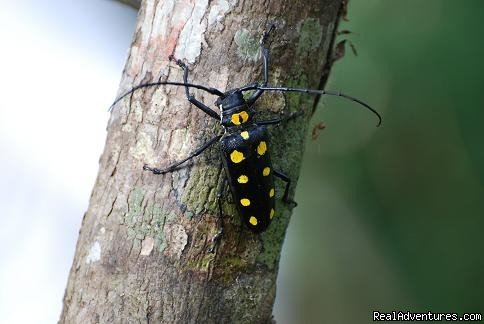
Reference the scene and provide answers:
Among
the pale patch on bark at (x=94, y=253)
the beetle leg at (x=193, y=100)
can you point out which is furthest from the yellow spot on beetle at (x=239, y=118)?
the pale patch on bark at (x=94, y=253)

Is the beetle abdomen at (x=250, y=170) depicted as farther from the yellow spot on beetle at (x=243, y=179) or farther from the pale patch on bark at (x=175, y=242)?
the pale patch on bark at (x=175, y=242)

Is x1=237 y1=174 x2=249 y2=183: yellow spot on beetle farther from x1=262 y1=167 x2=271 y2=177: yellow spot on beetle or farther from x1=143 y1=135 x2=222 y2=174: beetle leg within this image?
x1=143 y1=135 x2=222 y2=174: beetle leg

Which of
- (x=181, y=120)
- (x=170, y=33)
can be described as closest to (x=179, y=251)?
(x=181, y=120)

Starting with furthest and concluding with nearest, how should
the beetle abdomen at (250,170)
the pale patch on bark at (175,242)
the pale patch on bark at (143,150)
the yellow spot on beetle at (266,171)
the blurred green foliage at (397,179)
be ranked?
the blurred green foliage at (397,179)
the yellow spot on beetle at (266,171)
the beetle abdomen at (250,170)
the pale patch on bark at (143,150)
the pale patch on bark at (175,242)

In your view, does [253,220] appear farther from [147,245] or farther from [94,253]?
[94,253]

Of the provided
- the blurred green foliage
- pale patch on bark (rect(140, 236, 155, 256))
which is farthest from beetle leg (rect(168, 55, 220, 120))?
the blurred green foliage

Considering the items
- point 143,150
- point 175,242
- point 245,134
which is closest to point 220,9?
point 245,134

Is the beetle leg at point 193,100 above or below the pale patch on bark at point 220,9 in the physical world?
below
